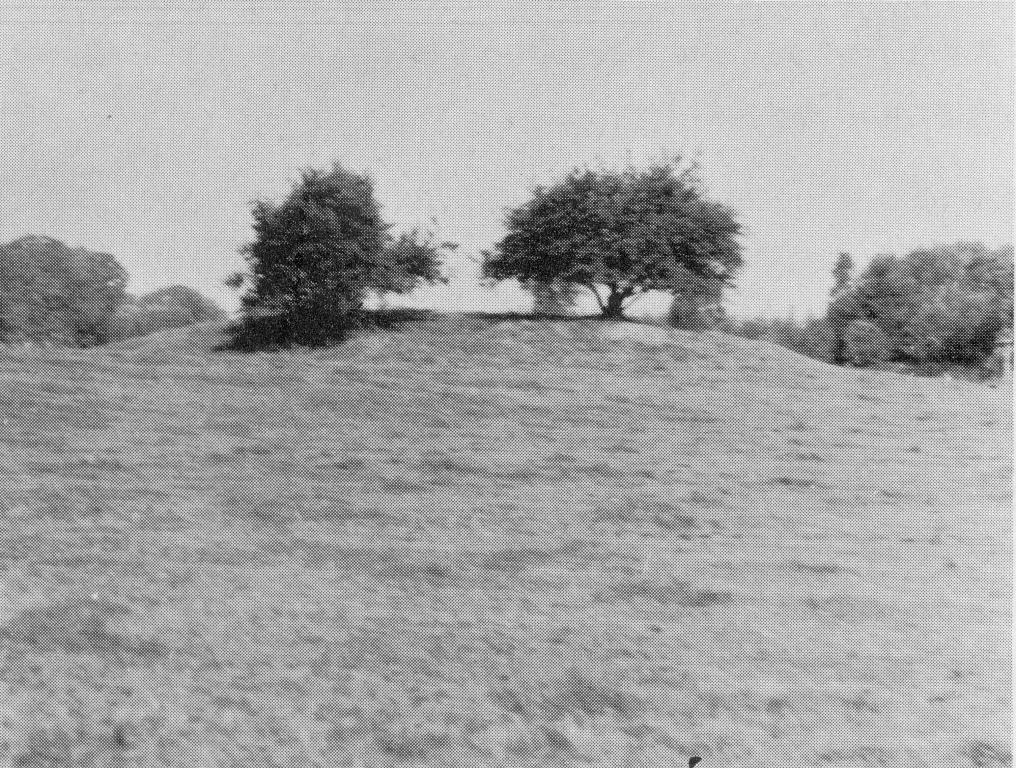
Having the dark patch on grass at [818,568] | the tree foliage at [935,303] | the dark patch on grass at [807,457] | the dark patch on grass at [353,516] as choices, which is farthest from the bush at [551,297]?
the tree foliage at [935,303]

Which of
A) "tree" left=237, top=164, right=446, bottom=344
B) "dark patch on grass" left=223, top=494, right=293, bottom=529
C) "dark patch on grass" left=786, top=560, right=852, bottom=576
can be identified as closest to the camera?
"dark patch on grass" left=786, top=560, right=852, bottom=576

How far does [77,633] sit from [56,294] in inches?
1645

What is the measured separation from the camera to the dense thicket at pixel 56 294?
35.3 m

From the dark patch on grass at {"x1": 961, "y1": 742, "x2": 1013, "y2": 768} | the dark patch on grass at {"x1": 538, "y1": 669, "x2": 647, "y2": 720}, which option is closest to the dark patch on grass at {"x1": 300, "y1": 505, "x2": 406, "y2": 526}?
the dark patch on grass at {"x1": 538, "y1": 669, "x2": 647, "y2": 720}

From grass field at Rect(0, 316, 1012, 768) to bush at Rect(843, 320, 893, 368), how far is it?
26.3m

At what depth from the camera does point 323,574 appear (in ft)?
20.1

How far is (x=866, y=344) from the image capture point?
37.2 m

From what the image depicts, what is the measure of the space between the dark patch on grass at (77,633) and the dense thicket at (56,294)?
31.8 metres

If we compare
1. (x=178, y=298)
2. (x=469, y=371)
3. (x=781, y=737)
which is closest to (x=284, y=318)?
(x=469, y=371)

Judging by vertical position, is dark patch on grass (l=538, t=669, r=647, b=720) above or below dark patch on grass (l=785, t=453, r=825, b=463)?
below

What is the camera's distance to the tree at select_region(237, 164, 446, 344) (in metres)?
19.4

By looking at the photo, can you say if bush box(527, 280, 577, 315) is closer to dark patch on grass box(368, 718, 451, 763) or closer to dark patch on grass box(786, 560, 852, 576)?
dark patch on grass box(786, 560, 852, 576)

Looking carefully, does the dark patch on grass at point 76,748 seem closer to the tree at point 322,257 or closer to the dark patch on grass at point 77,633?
the dark patch on grass at point 77,633

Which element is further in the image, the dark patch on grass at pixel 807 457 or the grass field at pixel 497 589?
the dark patch on grass at pixel 807 457
